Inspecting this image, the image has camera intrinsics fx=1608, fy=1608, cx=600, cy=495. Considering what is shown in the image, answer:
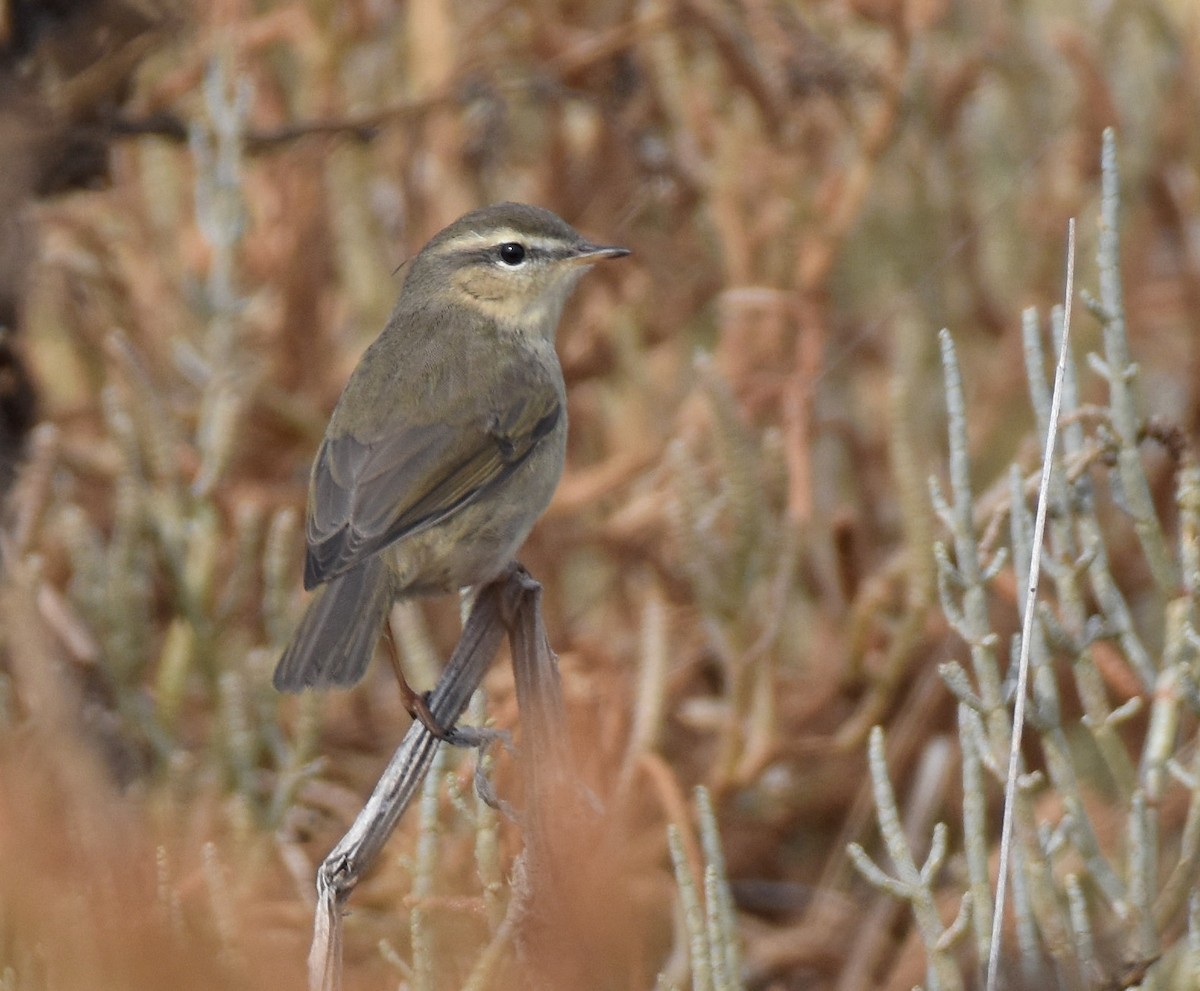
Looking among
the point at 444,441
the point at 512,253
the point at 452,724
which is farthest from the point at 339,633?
the point at 512,253

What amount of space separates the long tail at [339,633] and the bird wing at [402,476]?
0.04 meters

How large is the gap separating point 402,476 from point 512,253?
78 centimetres

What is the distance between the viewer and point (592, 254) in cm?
370

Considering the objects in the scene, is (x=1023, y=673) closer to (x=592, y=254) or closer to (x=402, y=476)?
(x=402, y=476)

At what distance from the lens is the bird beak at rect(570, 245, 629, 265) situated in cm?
365

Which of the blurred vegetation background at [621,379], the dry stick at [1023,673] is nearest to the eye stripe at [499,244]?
the blurred vegetation background at [621,379]

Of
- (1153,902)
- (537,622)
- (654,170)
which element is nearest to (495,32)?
(654,170)

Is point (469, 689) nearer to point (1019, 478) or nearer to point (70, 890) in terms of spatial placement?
point (70, 890)

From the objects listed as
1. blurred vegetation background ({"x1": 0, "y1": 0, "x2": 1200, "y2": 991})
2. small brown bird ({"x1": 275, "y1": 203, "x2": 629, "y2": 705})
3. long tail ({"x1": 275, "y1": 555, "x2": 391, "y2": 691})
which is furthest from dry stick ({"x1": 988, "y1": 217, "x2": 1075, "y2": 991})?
long tail ({"x1": 275, "y1": 555, "x2": 391, "y2": 691})

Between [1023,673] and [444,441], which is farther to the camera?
[444,441]

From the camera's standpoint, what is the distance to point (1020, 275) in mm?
5395

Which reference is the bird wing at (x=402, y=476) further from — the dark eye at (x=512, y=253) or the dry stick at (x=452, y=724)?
the dark eye at (x=512, y=253)

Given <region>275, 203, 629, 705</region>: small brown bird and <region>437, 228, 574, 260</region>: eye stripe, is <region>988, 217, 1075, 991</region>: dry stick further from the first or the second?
<region>437, 228, 574, 260</region>: eye stripe

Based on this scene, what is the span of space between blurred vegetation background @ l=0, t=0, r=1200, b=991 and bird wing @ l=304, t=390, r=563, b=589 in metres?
0.51
